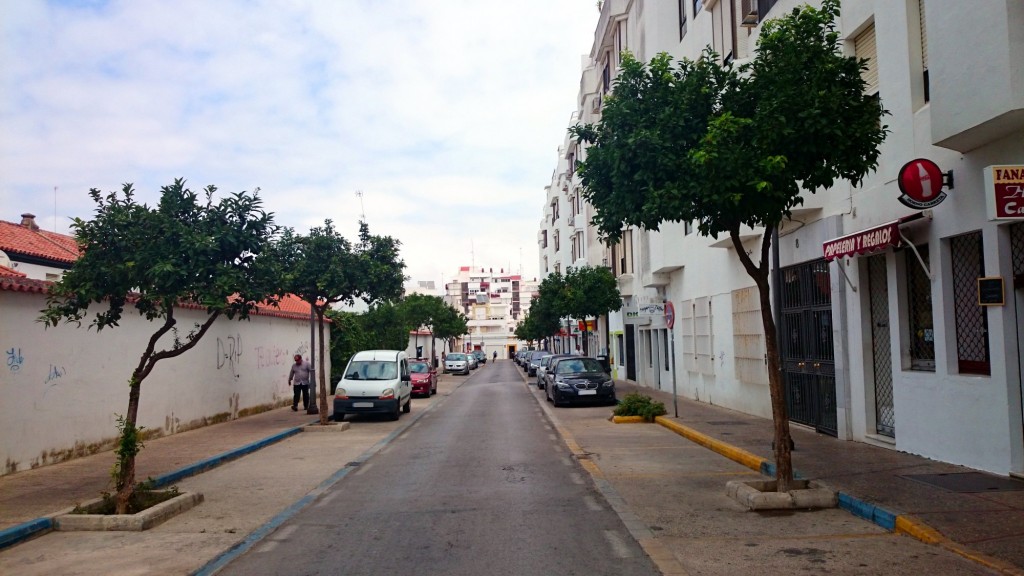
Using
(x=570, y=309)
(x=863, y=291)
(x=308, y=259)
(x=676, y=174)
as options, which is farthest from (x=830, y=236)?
(x=570, y=309)

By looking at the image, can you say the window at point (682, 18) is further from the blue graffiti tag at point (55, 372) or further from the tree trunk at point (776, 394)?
the blue graffiti tag at point (55, 372)

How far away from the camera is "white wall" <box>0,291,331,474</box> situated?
38.2 feet

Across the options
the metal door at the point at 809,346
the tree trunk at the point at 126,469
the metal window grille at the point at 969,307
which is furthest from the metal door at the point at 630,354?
the tree trunk at the point at 126,469

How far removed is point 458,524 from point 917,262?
776cm

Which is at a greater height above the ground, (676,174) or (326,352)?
(676,174)

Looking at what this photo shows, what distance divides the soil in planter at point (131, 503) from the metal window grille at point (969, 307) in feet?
33.5

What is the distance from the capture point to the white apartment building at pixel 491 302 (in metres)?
149

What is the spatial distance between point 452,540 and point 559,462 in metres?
5.44

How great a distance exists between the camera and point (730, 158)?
845 cm

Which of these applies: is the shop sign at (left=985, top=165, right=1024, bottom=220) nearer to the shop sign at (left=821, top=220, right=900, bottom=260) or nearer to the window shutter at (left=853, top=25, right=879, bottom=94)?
the shop sign at (left=821, top=220, right=900, bottom=260)

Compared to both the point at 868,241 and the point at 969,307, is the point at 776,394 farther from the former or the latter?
the point at 868,241

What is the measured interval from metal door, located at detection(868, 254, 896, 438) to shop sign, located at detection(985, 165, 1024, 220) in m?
4.33

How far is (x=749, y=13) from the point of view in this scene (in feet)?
54.0

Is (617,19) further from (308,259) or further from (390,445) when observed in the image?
(390,445)
